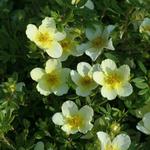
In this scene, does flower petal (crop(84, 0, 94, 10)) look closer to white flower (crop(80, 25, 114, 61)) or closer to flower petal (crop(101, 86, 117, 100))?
white flower (crop(80, 25, 114, 61))

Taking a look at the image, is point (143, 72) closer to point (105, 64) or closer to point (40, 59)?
point (105, 64)

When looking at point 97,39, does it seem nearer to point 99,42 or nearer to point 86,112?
point 99,42

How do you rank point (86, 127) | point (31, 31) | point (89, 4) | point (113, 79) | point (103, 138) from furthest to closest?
1. point (89, 4)
2. point (31, 31)
3. point (113, 79)
4. point (86, 127)
5. point (103, 138)

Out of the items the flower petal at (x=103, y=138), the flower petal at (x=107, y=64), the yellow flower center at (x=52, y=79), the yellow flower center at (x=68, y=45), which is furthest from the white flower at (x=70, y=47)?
the flower petal at (x=103, y=138)

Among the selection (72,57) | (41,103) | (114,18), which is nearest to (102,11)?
(114,18)

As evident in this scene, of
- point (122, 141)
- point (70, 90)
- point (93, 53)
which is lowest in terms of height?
point (70, 90)

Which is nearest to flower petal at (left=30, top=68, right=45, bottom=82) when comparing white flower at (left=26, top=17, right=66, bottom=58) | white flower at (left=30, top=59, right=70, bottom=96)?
white flower at (left=30, top=59, right=70, bottom=96)

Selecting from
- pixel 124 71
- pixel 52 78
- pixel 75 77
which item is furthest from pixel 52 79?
pixel 124 71
